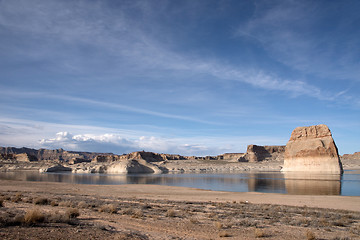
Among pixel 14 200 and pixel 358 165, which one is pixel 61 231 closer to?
pixel 14 200

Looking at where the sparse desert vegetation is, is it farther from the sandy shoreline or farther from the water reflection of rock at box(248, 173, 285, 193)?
the water reflection of rock at box(248, 173, 285, 193)

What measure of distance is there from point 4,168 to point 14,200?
102223 millimetres

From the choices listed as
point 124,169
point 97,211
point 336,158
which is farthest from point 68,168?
point 97,211

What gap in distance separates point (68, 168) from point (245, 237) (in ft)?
368

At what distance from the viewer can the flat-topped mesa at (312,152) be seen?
6144 centimetres

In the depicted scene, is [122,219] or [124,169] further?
[124,169]

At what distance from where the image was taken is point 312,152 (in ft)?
214

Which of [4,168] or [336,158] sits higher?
[336,158]

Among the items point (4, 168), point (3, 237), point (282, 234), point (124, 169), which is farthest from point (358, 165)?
point (4, 168)

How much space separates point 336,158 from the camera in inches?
2391

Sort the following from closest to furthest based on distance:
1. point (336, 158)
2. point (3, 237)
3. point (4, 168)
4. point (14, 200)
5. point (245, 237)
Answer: point (3, 237), point (245, 237), point (14, 200), point (336, 158), point (4, 168)

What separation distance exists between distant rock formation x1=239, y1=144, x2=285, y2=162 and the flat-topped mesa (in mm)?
74536

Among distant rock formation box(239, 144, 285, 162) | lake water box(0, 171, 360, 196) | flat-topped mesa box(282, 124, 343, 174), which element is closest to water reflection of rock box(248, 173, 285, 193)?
lake water box(0, 171, 360, 196)

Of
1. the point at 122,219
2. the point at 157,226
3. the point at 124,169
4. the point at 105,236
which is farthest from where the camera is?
the point at 124,169
